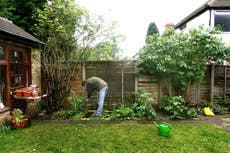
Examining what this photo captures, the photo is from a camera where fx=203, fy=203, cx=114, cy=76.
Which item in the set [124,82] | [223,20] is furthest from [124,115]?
[223,20]

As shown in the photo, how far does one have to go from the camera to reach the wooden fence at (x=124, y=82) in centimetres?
796

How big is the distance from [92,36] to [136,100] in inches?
119

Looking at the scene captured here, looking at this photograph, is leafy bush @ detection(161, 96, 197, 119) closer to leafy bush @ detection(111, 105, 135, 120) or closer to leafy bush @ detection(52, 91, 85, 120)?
leafy bush @ detection(111, 105, 135, 120)

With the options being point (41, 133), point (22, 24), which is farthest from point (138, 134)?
point (22, 24)

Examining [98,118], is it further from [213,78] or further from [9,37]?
[213,78]

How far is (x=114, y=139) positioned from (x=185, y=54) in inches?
172

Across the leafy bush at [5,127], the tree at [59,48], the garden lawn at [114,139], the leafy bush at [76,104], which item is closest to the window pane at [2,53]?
the tree at [59,48]

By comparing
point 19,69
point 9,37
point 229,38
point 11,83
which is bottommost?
point 11,83

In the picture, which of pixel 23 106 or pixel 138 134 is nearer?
pixel 138 134

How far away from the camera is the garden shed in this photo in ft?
18.9

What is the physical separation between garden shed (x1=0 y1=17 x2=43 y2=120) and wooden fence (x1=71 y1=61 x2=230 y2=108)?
1.66 metres

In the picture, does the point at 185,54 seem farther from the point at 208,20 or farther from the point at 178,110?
the point at 208,20

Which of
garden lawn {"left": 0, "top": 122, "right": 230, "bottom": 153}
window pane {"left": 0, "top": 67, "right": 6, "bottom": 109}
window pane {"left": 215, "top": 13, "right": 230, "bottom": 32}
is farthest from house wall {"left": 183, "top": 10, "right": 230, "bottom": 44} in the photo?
window pane {"left": 0, "top": 67, "right": 6, "bottom": 109}

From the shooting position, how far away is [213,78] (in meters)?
8.07
